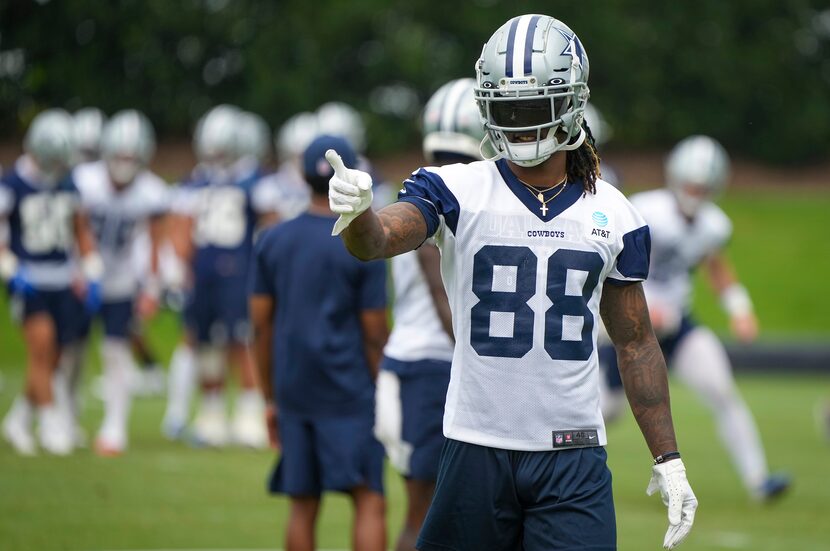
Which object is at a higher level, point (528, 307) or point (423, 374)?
point (528, 307)

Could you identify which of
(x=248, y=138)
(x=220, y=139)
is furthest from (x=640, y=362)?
(x=248, y=138)

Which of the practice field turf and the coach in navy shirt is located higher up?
the coach in navy shirt

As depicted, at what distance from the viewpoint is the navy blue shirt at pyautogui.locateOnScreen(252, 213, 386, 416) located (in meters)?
6.32

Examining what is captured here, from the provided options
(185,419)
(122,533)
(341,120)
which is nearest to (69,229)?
(185,419)

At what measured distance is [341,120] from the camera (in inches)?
523

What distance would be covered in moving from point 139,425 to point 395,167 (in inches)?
784

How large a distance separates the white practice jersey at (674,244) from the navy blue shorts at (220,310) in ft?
11.7

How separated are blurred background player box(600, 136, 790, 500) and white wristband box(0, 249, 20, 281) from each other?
429 centimetres

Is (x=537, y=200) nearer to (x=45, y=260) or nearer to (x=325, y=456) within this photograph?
(x=325, y=456)

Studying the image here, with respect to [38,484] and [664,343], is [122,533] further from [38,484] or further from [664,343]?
[664,343]

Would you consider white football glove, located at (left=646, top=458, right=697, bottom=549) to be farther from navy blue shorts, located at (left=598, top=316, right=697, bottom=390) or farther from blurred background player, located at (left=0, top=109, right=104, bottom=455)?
blurred background player, located at (left=0, top=109, right=104, bottom=455)

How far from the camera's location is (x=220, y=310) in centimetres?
1211

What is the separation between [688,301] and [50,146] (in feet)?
15.5

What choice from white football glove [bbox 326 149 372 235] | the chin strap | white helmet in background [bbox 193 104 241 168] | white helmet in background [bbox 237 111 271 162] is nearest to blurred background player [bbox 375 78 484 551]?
the chin strap
